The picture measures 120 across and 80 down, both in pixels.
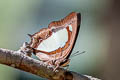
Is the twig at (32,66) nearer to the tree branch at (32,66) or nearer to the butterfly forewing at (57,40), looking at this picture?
the tree branch at (32,66)

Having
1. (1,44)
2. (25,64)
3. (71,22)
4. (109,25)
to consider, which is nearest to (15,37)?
(1,44)

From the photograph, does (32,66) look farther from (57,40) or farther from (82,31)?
(82,31)

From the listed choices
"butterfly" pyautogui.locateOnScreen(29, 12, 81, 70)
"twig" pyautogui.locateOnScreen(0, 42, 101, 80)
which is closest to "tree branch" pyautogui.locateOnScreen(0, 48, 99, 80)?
"twig" pyautogui.locateOnScreen(0, 42, 101, 80)

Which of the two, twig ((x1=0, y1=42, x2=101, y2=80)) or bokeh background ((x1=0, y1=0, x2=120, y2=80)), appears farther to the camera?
bokeh background ((x1=0, y1=0, x2=120, y2=80))

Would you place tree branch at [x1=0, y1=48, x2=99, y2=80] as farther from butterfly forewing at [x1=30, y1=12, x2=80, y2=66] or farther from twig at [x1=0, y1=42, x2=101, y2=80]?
butterfly forewing at [x1=30, y1=12, x2=80, y2=66]

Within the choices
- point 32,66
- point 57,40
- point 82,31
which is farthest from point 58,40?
point 82,31

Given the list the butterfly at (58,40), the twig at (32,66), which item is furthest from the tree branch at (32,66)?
the butterfly at (58,40)
